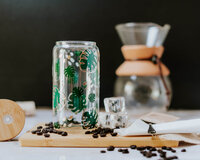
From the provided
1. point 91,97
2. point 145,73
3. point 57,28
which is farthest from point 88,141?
point 57,28

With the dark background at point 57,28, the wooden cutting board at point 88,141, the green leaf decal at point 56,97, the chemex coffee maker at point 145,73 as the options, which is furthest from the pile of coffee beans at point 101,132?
the dark background at point 57,28

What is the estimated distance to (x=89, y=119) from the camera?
0.95 meters

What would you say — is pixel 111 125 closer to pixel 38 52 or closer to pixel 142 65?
pixel 142 65

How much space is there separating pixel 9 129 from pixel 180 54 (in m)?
1.00

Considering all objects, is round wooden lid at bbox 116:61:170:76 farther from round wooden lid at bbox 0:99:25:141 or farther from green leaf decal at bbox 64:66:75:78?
round wooden lid at bbox 0:99:25:141

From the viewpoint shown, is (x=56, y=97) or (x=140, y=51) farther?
(x=140, y=51)

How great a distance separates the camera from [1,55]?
5.17 ft

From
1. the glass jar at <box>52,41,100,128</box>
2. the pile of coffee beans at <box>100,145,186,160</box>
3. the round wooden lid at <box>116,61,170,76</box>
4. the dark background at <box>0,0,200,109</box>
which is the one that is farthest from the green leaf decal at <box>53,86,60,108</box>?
the dark background at <box>0,0,200,109</box>

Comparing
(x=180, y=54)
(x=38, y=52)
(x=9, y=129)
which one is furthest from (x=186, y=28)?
(x=9, y=129)

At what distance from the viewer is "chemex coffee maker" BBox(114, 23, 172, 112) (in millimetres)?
1298

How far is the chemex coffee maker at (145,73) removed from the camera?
1.30m

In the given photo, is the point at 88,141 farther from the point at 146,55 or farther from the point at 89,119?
the point at 146,55

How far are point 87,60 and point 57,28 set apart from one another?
68 cm

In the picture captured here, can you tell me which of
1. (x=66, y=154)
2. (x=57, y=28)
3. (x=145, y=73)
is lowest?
(x=66, y=154)
